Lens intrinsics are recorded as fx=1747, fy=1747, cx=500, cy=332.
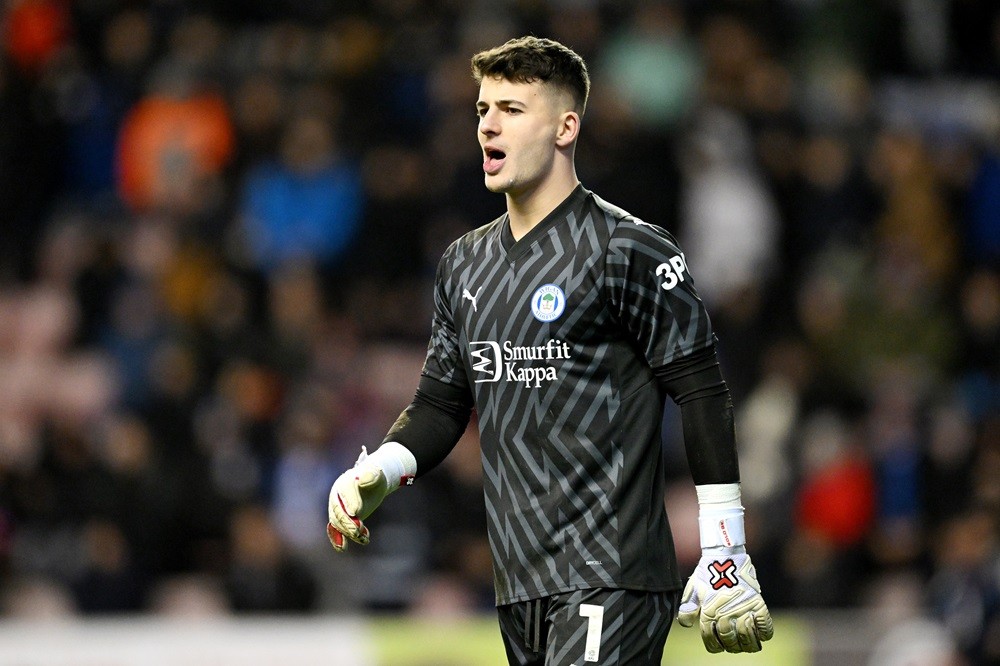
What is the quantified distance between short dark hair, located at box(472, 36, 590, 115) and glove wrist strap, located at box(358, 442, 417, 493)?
1247 mm

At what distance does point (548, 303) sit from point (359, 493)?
33.1 inches

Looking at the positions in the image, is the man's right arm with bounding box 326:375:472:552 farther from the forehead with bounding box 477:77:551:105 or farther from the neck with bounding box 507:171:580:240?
the forehead with bounding box 477:77:551:105

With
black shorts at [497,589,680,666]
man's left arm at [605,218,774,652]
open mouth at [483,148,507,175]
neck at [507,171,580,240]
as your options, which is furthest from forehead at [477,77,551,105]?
black shorts at [497,589,680,666]

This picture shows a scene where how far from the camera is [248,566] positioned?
39.2 feet

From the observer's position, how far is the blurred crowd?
12227 mm

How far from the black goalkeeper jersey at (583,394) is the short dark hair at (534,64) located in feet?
1.27

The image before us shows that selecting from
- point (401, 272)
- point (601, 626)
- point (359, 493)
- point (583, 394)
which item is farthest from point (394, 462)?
point (401, 272)

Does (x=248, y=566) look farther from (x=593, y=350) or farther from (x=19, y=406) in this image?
(x=593, y=350)

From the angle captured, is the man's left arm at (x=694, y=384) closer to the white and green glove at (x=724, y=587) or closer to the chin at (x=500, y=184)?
the white and green glove at (x=724, y=587)

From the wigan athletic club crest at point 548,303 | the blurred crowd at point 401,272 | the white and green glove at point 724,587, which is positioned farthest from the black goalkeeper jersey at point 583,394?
the blurred crowd at point 401,272

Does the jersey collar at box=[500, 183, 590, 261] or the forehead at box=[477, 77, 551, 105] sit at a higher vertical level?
the forehead at box=[477, 77, 551, 105]

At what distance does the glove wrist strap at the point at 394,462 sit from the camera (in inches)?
221

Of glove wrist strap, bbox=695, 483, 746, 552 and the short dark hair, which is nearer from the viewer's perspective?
glove wrist strap, bbox=695, 483, 746, 552

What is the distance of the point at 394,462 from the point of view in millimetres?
5672
